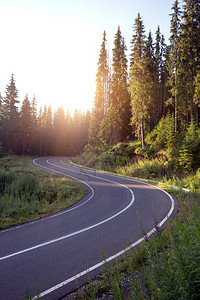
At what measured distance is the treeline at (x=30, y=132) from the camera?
1907 inches

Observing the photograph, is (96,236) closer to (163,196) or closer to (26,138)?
(163,196)

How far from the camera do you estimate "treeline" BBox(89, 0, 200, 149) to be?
2342cm

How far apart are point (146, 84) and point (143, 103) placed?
2.69 meters

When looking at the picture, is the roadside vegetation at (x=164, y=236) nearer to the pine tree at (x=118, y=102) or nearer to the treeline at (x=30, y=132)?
the pine tree at (x=118, y=102)

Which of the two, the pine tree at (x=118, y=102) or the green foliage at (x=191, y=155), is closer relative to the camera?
the green foliage at (x=191, y=155)

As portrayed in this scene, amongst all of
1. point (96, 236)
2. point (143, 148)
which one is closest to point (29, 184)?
point (96, 236)

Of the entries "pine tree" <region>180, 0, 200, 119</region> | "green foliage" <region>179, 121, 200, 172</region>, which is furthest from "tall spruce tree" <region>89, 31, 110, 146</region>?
"green foliage" <region>179, 121, 200, 172</region>

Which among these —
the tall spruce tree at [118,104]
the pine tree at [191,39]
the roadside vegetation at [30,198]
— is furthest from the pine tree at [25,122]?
the pine tree at [191,39]

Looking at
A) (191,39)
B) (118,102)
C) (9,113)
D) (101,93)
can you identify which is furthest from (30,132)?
(191,39)

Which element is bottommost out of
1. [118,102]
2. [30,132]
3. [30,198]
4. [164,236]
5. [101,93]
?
[30,198]

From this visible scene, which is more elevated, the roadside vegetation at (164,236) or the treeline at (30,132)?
the treeline at (30,132)

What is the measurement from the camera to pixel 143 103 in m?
26.0

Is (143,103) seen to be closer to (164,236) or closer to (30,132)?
(164,236)

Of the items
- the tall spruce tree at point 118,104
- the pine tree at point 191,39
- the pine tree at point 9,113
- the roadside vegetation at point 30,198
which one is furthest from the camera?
the pine tree at point 9,113
